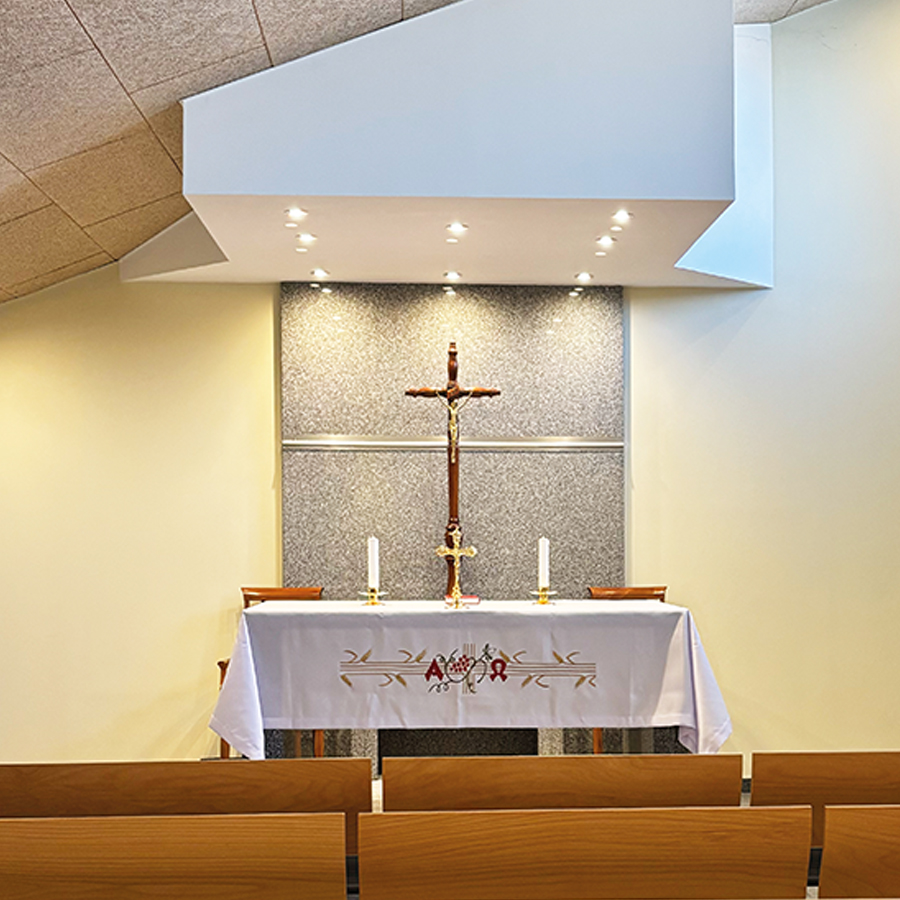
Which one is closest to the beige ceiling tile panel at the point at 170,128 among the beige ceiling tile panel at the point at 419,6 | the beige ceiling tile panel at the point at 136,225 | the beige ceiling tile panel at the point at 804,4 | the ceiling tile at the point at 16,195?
the beige ceiling tile panel at the point at 136,225

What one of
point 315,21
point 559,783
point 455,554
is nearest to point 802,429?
point 455,554

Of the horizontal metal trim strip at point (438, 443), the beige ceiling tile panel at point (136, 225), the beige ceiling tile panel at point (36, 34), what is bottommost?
the horizontal metal trim strip at point (438, 443)

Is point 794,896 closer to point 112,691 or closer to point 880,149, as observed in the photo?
point 112,691

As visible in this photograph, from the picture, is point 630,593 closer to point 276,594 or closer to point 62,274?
point 276,594

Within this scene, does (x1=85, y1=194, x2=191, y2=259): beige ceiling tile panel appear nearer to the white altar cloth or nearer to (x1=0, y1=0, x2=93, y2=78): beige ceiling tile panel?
(x1=0, y1=0, x2=93, y2=78): beige ceiling tile panel

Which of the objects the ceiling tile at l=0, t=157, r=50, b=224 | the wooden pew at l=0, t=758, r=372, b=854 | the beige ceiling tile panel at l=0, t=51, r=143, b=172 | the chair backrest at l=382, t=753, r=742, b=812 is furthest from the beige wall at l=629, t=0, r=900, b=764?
the wooden pew at l=0, t=758, r=372, b=854

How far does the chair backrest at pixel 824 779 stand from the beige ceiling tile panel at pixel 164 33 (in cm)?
297

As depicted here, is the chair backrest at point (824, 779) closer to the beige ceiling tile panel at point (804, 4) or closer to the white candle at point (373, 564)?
the white candle at point (373, 564)

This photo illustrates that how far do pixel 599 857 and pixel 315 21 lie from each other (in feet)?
10.2

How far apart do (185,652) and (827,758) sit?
146 inches

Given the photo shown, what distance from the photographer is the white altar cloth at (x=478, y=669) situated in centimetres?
366

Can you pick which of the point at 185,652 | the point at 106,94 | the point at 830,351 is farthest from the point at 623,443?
the point at 106,94

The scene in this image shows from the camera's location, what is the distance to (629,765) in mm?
1910

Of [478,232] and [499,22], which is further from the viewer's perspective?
[478,232]
